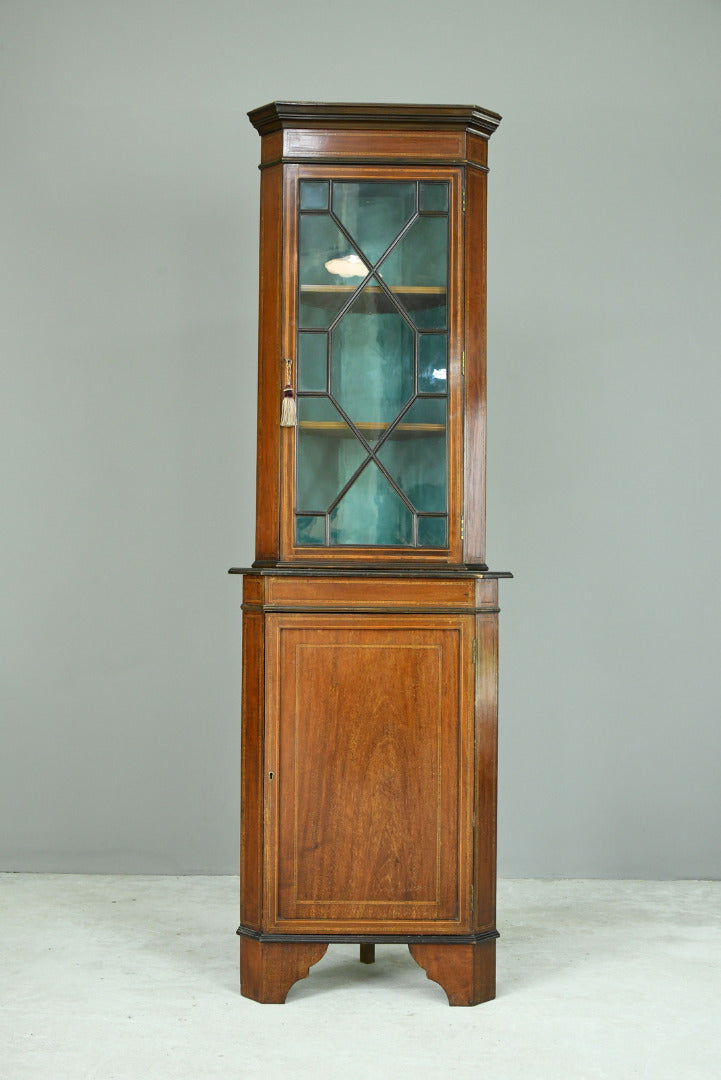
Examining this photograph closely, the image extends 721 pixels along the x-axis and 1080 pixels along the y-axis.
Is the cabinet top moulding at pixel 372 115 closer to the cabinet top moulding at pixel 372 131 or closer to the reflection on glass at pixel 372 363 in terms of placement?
the cabinet top moulding at pixel 372 131

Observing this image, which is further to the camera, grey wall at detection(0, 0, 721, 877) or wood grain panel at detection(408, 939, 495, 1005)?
grey wall at detection(0, 0, 721, 877)

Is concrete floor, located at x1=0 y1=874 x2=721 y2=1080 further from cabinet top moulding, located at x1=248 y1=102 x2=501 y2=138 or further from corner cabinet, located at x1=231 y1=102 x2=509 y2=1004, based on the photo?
cabinet top moulding, located at x1=248 y1=102 x2=501 y2=138

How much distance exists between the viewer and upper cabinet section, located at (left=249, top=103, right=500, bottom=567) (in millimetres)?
2566

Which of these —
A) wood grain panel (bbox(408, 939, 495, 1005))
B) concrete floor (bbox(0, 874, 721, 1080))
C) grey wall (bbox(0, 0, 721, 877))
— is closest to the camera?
concrete floor (bbox(0, 874, 721, 1080))

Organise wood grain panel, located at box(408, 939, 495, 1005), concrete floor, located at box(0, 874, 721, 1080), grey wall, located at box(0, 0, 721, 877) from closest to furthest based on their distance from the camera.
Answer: concrete floor, located at box(0, 874, 721, 1080) → wood grain panel, located at box(408, 939, 495, 1005) → grey wall, located at box(0, 0, 721, 877)

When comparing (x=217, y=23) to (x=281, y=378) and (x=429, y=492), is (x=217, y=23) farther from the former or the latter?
(x=429, y=492)

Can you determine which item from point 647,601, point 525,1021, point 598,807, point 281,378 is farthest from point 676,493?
point 525,1021

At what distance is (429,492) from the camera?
2570 mm

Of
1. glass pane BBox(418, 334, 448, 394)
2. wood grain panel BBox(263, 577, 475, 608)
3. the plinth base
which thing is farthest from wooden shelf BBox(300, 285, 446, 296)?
the plinth base

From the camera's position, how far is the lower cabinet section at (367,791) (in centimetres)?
250

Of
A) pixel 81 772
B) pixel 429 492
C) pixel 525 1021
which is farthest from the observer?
pixel 81 772

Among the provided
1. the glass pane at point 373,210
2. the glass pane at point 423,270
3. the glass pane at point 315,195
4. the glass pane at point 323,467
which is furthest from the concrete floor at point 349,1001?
the glass pane at point 315,195

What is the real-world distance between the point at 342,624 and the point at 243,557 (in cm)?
114

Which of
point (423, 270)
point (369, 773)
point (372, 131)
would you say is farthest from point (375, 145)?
point (369, 773)
